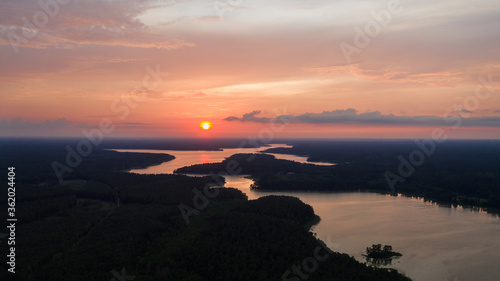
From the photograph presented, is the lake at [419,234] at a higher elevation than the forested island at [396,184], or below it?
below

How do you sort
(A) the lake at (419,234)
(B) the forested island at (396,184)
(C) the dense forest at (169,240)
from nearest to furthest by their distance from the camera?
1. (C) the dense forest at (169,240)
2. (A) the lake at (419,234)
3. (B) the forested island at (396,184)

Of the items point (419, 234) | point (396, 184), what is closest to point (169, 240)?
point (419, 234)

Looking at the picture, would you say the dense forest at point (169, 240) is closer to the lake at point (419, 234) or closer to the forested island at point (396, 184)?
the lake at point (419, 234)

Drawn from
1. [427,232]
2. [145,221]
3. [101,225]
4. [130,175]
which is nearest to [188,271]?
[145,221]

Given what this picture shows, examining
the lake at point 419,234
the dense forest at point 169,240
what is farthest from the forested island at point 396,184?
the dense forest at point 169,240

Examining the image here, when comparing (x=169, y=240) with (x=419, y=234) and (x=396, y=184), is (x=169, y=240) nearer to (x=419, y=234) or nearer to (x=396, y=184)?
(x=419, y=234)

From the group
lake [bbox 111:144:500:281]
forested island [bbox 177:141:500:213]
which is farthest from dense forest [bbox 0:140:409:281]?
forested island [bbox 177:141:500:213]

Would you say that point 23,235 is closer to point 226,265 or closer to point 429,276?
point 226,265
